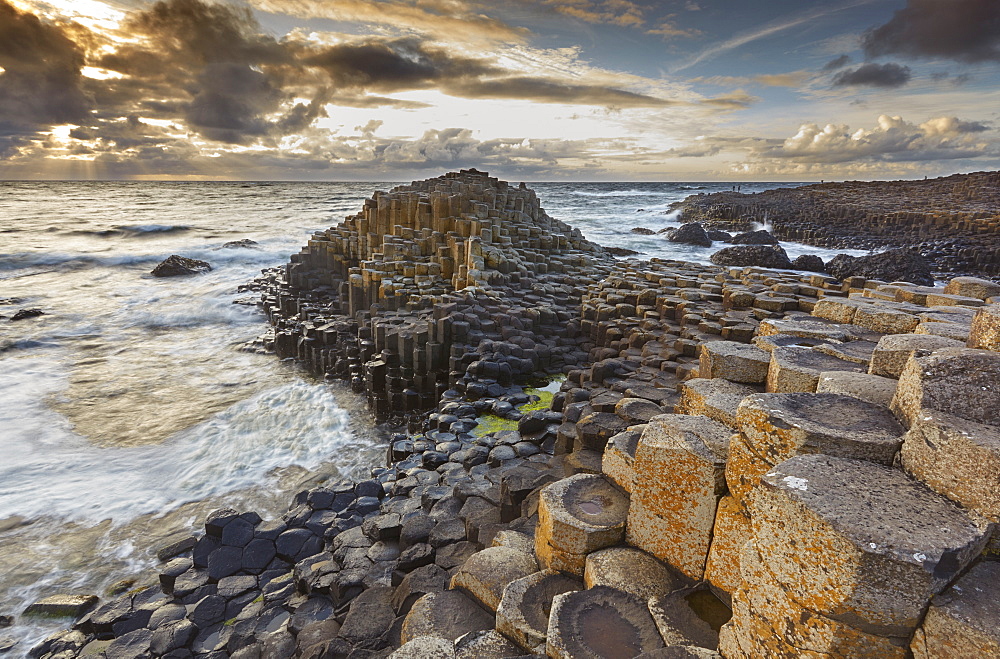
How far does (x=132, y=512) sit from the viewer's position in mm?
6387

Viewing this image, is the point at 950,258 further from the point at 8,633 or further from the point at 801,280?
the point at 8,633

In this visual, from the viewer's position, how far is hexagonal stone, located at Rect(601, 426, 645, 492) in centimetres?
299

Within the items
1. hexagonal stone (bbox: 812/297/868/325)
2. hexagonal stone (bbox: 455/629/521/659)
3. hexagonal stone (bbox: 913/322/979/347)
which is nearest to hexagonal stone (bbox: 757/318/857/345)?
hexagonal stone (bbox: 812/297/868/325)

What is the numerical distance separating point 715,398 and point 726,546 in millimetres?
1014

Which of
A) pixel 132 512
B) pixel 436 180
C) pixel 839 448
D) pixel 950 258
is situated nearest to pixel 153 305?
pixel 436 180

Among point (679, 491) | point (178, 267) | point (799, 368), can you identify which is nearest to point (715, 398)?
point (799, 368)

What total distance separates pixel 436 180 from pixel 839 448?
1997 centimetres

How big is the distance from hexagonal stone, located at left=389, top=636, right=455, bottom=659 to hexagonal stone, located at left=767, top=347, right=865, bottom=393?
8.03ft

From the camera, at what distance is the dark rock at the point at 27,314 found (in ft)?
53.1

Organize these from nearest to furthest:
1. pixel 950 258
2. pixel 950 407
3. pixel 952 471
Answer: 1. pixel 952 471
2. pixel 950 407
3. pixel 950 258

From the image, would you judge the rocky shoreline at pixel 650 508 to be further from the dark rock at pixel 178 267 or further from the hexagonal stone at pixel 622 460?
the dark rock at pixel 178 267

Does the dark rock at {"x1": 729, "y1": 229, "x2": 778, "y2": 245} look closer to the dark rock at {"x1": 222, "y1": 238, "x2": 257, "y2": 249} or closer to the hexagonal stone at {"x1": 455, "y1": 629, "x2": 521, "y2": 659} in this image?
the hexagonal stone at {"x1": 455, "y1": 629, "x2": 521, "y2": 659}

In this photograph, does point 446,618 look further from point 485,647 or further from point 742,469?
point 742,469

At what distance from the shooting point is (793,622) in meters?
1.62
